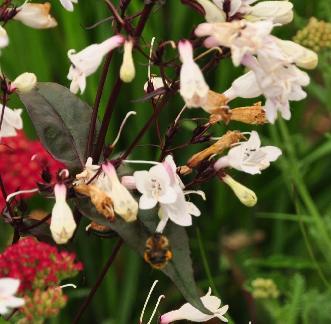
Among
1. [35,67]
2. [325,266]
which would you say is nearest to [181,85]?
[325,266]

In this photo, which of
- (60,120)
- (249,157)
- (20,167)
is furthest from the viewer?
(20,167)

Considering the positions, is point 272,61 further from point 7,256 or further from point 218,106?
point 7,256

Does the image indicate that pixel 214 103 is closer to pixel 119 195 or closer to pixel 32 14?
pixel 119 195

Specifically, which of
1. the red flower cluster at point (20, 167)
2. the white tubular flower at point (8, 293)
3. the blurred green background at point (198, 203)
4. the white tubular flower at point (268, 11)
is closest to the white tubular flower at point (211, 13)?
the white tubular flower at point (268, 11)

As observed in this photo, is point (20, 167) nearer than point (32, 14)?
No

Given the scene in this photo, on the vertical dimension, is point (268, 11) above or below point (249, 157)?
above

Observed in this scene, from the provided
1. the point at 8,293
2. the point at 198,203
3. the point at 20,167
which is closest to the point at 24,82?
the point at 8,293
